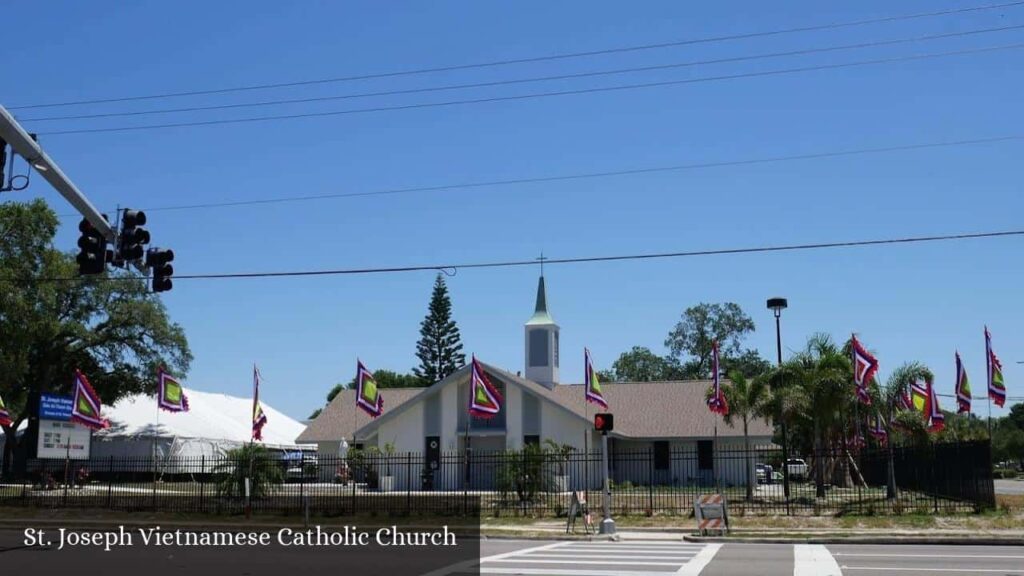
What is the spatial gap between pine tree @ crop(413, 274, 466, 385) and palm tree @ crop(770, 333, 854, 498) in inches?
2566

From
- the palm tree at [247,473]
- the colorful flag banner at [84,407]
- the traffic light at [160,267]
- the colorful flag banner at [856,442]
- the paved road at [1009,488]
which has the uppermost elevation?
the traffic light at [160,267]

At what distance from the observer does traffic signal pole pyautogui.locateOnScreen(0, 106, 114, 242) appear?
539 inches

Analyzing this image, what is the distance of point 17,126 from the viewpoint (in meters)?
13.9

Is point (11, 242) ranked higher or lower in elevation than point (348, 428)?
higher

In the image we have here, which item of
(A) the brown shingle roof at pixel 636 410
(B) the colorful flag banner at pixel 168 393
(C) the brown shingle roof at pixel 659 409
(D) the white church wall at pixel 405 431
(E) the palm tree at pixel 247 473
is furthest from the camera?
(D) the white church wall at pixel 405 431

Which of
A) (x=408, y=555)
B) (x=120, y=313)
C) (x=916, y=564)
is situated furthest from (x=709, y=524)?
(x=120, y=313)

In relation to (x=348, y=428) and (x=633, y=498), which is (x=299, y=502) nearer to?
(x=633, y=498)

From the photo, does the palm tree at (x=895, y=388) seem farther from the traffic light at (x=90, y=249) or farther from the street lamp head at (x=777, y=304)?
the traffic light at (x=90, y=249)

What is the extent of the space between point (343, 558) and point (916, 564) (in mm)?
10398

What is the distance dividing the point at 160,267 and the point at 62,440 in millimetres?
16947

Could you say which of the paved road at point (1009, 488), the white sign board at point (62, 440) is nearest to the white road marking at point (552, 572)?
the white sign board at point (62, 440)

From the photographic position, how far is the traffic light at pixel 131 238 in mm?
17359

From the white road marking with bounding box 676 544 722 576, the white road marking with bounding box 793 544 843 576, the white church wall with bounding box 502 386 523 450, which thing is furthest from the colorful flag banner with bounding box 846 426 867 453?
the white road marking with bounding box 676 544 722 576

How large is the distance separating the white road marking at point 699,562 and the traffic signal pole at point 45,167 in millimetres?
11552
